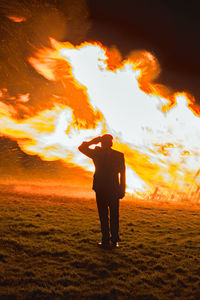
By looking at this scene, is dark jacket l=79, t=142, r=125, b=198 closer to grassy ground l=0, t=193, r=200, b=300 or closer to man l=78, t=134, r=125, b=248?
man l=78, t=134, r=125, b=248

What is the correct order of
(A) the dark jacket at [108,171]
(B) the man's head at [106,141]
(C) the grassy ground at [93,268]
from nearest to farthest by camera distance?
1. (C) the grassy ground at [93,268]
2. (A) the dark jacket at [108,171]
3. (B) the man's head at [106,141]

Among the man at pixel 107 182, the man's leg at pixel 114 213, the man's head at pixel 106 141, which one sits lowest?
the man's leg at pixel 114 213

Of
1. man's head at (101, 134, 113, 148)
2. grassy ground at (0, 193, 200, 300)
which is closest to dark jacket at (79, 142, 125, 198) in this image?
man's head at (101, 134, 113, 148)

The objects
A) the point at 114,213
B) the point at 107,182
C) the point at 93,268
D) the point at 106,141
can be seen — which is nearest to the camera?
the point at 93,268

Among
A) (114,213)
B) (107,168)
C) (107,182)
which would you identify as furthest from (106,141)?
(114,213)

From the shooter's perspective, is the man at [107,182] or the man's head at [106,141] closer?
the man at [107,182]

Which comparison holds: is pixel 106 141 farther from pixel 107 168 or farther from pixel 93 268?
pixel 93 268

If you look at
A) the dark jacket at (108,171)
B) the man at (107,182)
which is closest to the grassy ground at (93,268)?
the man at (107,182)

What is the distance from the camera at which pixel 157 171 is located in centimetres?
1950

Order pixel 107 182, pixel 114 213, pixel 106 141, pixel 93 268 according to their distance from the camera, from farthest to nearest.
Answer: pixel 106 141
pixel 114 213
pixel 107 182
pixel 93 268

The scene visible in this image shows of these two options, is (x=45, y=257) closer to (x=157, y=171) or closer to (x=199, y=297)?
(x=199, y=297)

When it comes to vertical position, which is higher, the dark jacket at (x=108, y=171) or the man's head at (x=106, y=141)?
the man's head at (x=106, y=141)

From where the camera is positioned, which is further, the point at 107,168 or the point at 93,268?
Result: the point at 107,168

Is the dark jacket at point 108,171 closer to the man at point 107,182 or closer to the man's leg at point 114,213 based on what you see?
the man at point 107,182
